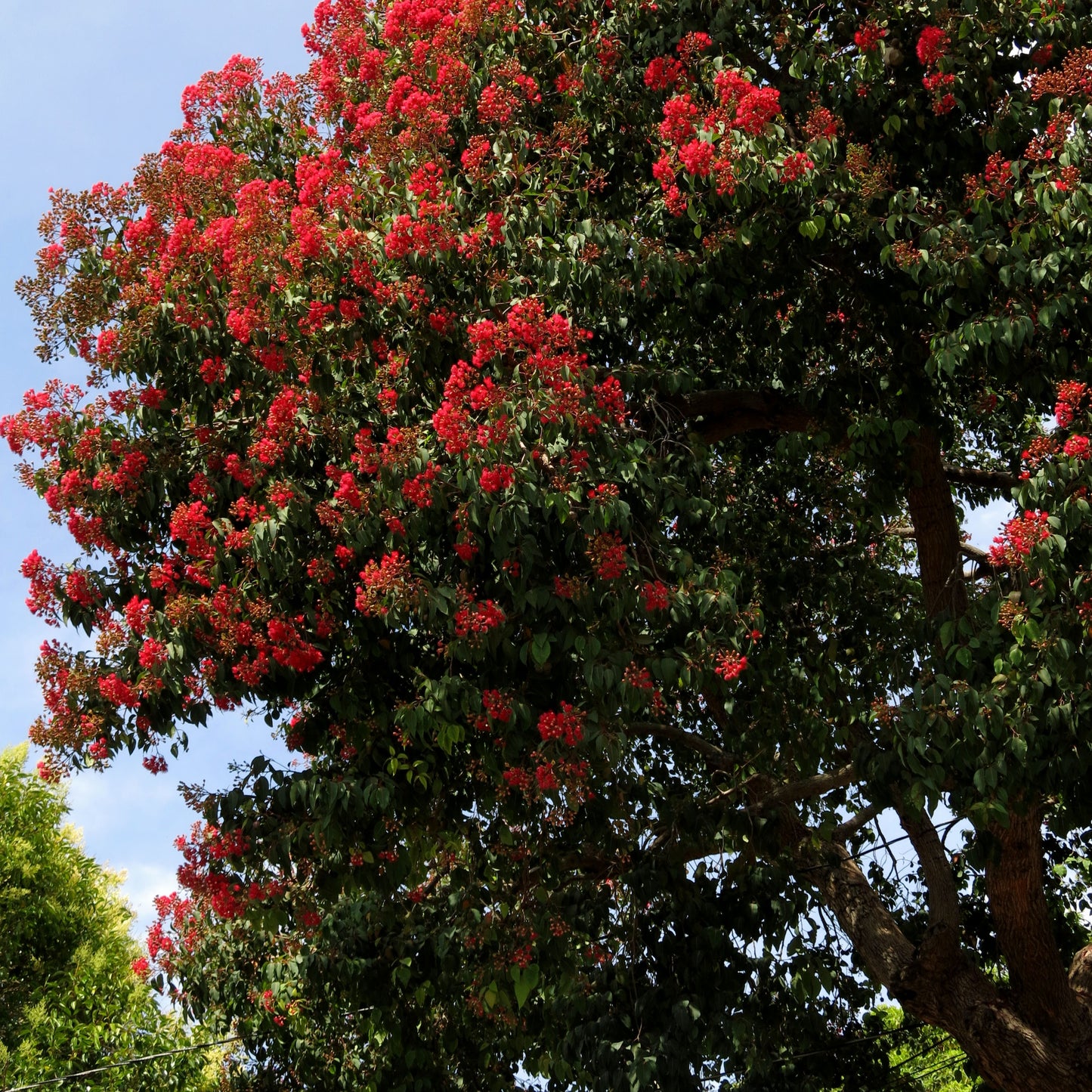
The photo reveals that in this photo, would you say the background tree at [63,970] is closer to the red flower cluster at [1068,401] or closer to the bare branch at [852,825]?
the bare branch at [852,825]

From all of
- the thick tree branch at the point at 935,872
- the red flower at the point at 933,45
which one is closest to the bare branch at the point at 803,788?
the thick tree branch at the point at 935,872

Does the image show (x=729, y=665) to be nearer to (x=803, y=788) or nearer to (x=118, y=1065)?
(x=803, y=788)

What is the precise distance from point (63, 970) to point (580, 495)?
1405cm

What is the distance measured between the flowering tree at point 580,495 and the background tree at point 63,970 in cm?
540

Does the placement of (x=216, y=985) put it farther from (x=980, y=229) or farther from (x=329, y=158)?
(x=980, y=229)

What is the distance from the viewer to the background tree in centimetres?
1366

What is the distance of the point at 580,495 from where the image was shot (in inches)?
245

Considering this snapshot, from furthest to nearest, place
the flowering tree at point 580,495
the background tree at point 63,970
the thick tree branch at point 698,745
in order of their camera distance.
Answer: the background tree at point 63,970
the thick tree branch at point 698,745
the flowering tree at point 580,495

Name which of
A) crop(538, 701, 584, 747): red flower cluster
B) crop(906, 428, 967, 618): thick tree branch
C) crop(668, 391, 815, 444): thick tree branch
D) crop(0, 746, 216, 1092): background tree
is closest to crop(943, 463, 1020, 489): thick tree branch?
crop(906, 428, 967, 618): thick tree branch

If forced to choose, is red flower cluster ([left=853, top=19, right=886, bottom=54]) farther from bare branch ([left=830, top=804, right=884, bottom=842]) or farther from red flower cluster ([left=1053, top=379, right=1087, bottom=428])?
bare branch ([left=830, top=804, right=884, bottom=842])

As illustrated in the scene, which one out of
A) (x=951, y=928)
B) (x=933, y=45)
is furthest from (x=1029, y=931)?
(x=933, y=45)

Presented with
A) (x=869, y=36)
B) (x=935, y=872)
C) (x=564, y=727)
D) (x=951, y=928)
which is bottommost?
(x=951, y=928)

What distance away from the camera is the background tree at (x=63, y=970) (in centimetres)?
1366

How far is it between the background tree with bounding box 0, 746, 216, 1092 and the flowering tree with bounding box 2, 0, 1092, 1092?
540 centimetres
